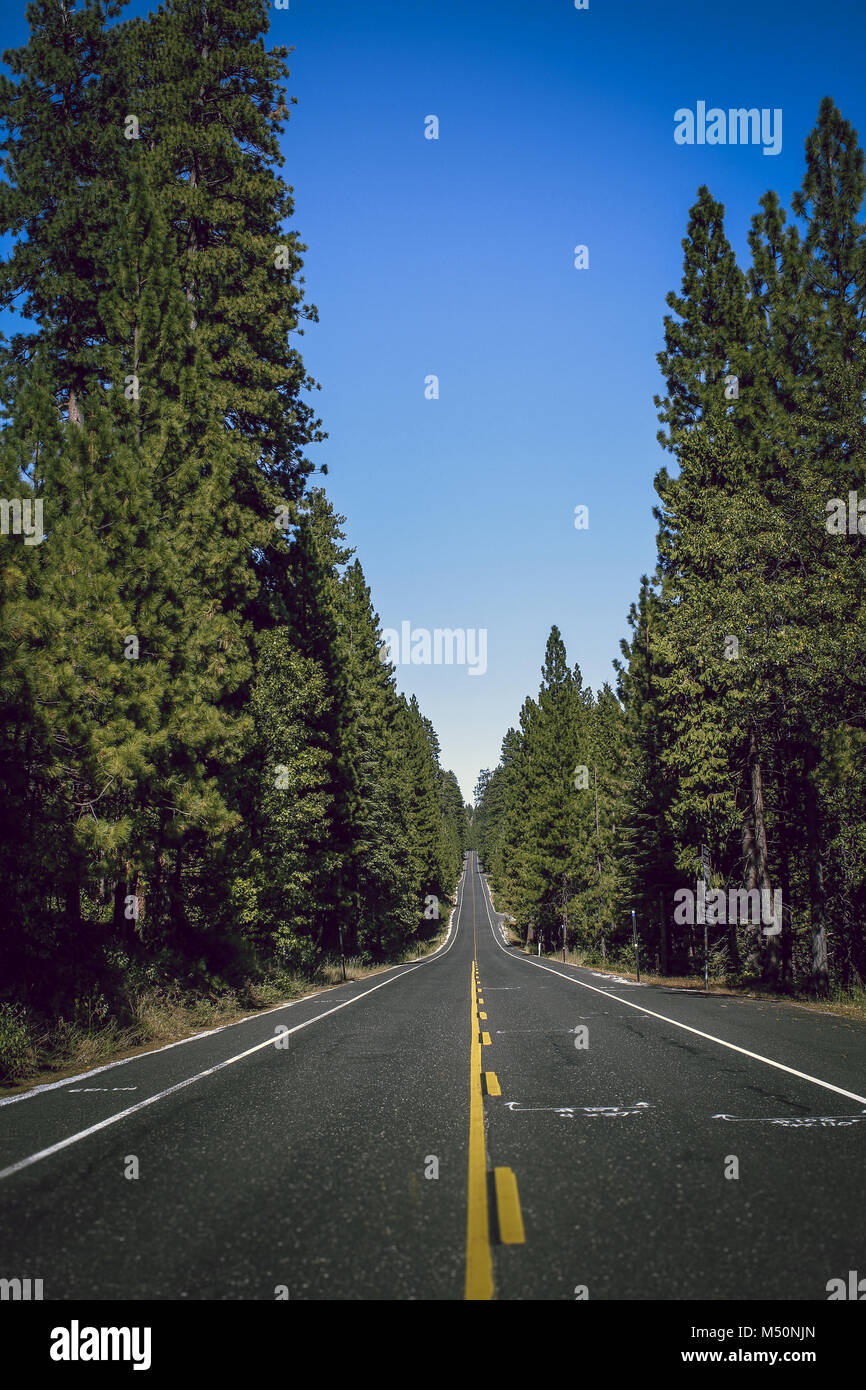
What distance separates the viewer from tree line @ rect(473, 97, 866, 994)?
52.0 ft

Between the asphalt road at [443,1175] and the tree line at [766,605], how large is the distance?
8.93 metres

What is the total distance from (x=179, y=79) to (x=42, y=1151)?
23367mm

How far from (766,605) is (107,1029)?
14.9 metres

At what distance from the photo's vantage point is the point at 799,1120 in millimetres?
6375

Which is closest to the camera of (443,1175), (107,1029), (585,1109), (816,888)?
(443,1175)

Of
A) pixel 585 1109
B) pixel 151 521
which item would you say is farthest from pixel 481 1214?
pixel 151 521

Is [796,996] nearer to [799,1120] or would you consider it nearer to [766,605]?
[766,605]

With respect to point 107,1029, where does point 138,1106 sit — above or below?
above

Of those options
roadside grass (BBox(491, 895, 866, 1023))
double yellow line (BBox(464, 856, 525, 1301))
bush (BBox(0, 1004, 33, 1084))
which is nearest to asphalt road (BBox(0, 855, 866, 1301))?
double yellow line (BBox(464, 856, 525, 1301))

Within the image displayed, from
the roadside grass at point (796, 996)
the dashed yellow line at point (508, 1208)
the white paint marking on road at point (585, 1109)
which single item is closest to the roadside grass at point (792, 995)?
the roadside grass at point (796, 996)

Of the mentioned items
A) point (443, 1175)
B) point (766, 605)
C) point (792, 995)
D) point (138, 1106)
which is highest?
point (766, 605)

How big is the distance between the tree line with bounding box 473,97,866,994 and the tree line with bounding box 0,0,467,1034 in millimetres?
11112

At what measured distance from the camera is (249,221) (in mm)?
20297

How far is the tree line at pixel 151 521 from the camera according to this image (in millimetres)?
10562
